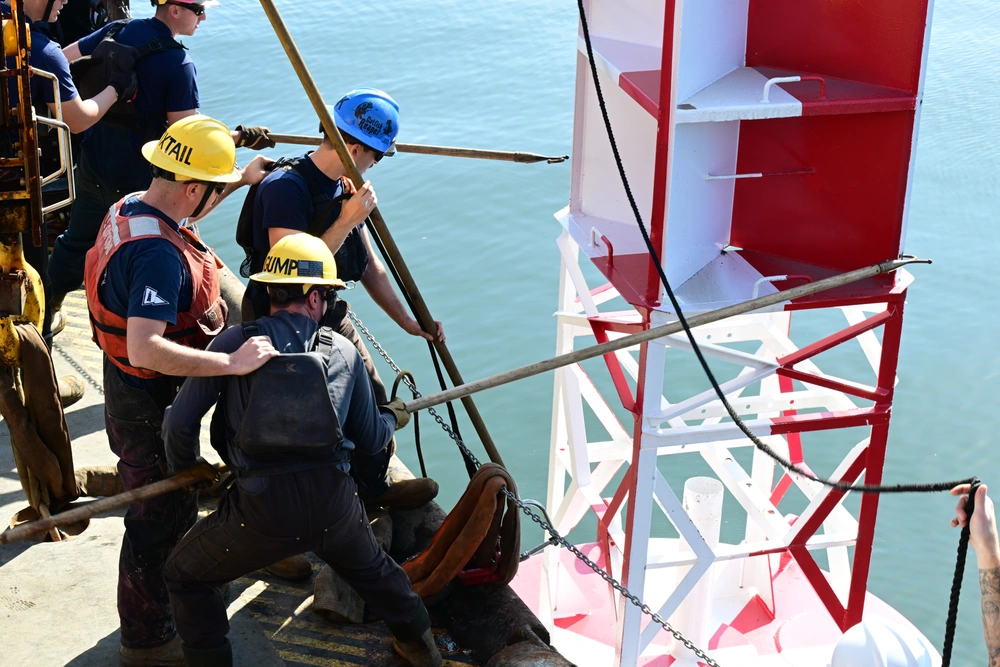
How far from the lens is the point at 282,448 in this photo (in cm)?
415

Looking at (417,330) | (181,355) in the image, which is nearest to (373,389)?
(417,330)

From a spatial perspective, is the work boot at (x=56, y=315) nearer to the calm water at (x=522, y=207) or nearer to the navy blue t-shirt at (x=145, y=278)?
the navy blue t-shirt at (x=145, y=278)

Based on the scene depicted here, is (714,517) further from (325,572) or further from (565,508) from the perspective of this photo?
(325,572)

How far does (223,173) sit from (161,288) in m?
0.61

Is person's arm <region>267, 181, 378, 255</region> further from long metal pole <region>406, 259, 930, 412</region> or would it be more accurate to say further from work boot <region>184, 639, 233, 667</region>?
work boot <region>184, 639, 233, 667</region>

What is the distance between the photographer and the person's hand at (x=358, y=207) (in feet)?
17.3

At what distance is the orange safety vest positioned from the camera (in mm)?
4508

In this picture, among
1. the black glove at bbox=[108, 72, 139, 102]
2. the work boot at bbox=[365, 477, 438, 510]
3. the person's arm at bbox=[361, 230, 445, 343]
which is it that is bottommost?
the work boot at bbox=[365, 477, 438, 510]

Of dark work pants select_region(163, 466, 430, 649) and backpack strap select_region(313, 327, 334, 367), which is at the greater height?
backpack strap select_region(313, 327, 334, 367)

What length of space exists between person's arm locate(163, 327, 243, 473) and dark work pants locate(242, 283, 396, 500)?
1.02 metres

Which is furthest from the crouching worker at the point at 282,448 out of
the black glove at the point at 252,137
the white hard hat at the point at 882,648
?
the black glove at the point at 252,137

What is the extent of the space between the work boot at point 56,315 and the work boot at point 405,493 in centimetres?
277

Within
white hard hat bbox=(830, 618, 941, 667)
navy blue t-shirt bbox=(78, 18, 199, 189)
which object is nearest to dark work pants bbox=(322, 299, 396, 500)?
navy blue t-shirt bbox=(78, 18, 199, 189)

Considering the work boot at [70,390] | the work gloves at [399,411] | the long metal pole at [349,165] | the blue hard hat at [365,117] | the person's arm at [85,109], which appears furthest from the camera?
the work boot at [70,390]
